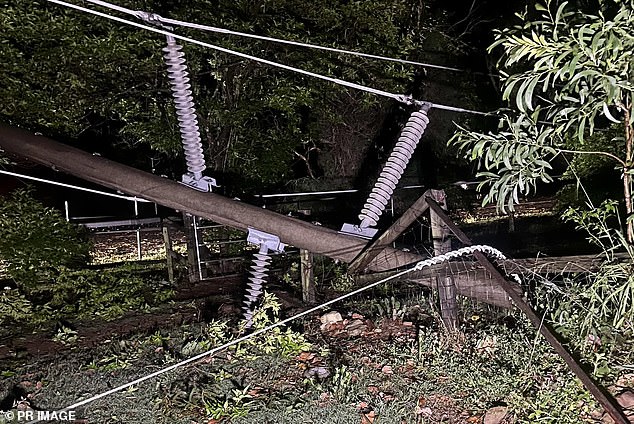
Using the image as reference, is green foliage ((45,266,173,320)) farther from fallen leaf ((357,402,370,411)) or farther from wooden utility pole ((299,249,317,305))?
fallen leaf ((357,402,370,411))

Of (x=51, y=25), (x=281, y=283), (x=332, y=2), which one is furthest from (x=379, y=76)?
(x=51, y=25)

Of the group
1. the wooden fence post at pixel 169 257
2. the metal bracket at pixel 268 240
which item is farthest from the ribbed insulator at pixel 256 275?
the wooden fence post at pixel 169 257

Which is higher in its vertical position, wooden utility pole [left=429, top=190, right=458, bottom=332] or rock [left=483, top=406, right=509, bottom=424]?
wooden utility pole [left=429, top=190, right=458, bottom=332]

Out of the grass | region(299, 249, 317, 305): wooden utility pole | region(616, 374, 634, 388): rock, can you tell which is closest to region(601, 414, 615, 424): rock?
the grass

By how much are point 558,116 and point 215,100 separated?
5.63 meters

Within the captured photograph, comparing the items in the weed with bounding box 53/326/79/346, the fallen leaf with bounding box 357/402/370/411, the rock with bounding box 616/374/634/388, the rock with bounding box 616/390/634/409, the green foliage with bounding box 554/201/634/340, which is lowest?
the weed with bounding box 53/326/79/346

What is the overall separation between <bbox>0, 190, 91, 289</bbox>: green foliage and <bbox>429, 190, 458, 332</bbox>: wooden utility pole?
3.94 metres

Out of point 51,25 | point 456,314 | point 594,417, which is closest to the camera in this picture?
point 594,417

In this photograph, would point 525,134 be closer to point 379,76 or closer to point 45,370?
point 45,370

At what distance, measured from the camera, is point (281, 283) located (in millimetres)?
6816

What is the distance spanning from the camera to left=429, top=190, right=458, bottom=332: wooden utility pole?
3771mm

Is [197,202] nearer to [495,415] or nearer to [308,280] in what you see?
[308,280]

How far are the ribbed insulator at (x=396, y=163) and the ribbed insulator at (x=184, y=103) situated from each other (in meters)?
1.35

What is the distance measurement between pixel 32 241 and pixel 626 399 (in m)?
5.17
